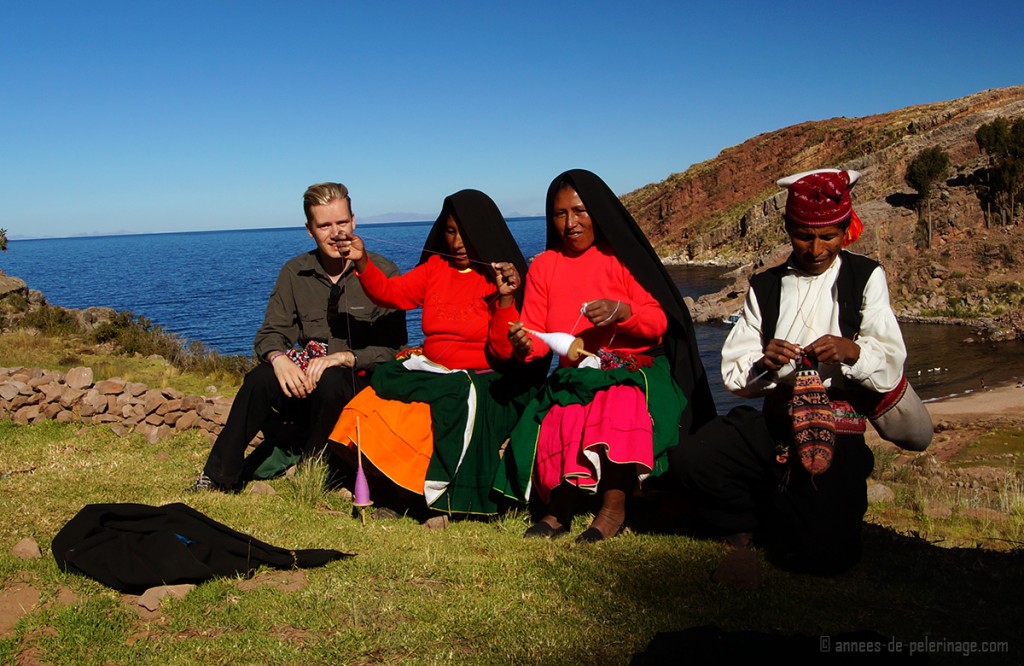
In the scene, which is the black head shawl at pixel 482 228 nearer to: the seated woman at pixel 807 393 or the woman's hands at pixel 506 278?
the woman's hands at pixel 506 278

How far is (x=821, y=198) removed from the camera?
3654 millimetres

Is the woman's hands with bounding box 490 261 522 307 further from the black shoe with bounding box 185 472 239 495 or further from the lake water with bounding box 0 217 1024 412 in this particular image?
the black shoe with bounding box 185 472 239 495

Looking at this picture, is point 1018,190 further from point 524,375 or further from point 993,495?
point 524,375

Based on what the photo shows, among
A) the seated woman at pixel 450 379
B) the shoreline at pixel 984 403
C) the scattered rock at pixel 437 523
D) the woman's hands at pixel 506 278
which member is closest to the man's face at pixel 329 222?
the seated woman at pixel 450 379

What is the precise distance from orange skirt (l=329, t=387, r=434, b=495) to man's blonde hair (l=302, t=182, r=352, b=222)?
1477mm

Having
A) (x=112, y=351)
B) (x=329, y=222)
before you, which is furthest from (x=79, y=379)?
Result: (x=112, y=351)

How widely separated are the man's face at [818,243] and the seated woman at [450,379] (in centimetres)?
140

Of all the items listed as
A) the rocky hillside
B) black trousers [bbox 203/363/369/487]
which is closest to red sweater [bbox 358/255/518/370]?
black trousers [bbox 203/363/369/487]

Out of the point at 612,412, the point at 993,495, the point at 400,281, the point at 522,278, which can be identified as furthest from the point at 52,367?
the point at 993,495

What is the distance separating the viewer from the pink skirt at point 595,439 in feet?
13.1

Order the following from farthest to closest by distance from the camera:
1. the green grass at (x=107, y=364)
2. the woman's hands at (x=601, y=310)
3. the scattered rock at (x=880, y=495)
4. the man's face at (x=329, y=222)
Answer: the green grass at (x=107, y=364) < the scattered rock at (x=880, y=495) < the man's face at (x=329, y=222) < the woman's hands at (x=601, y=310)

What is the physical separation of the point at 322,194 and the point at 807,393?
3.21 m

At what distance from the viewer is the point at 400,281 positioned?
5004mm

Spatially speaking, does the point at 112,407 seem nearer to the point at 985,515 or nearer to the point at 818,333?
the point at 818,333
